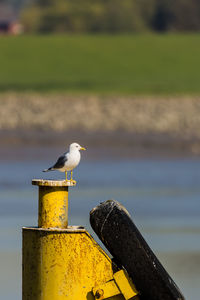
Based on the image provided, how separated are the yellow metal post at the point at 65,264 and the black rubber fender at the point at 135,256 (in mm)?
78

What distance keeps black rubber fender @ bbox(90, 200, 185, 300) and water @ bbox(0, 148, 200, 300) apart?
2.11 meters

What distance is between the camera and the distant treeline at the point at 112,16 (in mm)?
92000

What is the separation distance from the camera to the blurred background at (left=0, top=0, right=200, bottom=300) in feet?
35.1

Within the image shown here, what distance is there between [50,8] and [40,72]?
50.9m

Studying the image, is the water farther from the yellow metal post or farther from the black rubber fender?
the black rubber fender

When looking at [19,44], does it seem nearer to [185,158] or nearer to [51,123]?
[51,123]

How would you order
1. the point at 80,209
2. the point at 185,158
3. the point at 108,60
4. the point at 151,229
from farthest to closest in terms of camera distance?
1. the point at 108,60
2. the point at 185,158
3. the point at 80,209
4. the point at 151,229

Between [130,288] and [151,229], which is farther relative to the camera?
[151,229]

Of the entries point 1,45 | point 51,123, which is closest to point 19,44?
point 1,45

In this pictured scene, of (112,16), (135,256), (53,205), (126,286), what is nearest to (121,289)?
(126,286)

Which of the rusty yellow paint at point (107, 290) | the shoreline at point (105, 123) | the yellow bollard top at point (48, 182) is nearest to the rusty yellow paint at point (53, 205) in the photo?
the yellow bollard top at point (48, 182)

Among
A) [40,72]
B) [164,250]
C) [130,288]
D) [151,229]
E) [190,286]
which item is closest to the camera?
[130,288]

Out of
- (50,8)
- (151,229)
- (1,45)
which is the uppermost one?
(50,8)

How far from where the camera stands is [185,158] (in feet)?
69.6
